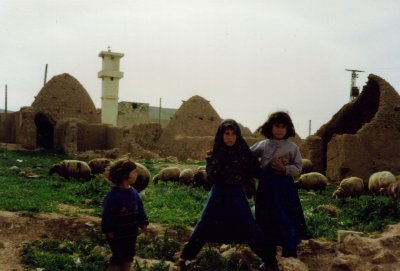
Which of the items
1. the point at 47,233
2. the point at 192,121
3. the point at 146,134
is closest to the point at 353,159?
the point at 47,233

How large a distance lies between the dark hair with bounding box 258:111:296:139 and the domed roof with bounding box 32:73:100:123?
1025 inches

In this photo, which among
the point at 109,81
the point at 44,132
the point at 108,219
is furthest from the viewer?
the point at 109,81

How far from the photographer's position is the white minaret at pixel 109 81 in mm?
38344

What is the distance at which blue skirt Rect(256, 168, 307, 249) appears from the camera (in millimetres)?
4953

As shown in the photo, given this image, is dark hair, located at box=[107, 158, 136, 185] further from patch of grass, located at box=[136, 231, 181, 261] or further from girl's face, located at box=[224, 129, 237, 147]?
patch of grass, located at box=[136, 231, 181, 261]

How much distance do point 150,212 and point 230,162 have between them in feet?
13.4

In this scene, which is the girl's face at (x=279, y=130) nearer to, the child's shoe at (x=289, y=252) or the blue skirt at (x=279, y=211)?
the blue skirt at (x=279, y=211)

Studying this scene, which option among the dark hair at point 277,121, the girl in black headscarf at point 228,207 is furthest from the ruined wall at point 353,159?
the girl in black headscarf at point 228,207

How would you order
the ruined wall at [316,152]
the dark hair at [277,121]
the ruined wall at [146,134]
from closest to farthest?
A: the dark hair at [277,121], the ruined wall at [316,152], the ruined wall at [146,134]

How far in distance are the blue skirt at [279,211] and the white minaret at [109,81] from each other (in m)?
34.6

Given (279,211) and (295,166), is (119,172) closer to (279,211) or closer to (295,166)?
(279,211)

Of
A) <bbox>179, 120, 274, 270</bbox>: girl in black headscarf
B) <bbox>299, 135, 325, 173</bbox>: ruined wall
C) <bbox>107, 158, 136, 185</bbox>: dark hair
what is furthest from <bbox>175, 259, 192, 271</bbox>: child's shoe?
<bbox>299, 135, 325, 173</bbox>: ruined wall

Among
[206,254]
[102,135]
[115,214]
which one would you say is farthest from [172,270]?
[102,135]

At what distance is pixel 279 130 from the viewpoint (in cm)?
518
